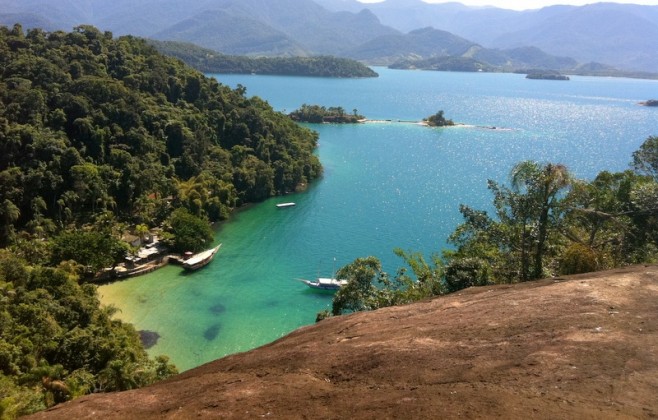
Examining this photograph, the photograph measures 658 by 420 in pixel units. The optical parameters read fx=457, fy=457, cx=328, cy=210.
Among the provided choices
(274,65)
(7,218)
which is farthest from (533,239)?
(274,65)

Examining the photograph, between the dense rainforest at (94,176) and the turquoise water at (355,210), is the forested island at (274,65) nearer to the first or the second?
the turquoise water at (355,210)

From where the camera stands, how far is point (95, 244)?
28562mm

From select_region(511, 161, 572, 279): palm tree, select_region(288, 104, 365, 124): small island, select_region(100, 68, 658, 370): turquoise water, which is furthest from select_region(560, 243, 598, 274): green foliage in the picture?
select_region(288, 104, 365, 124): small island

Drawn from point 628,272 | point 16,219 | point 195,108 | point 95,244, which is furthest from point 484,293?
point 195,108

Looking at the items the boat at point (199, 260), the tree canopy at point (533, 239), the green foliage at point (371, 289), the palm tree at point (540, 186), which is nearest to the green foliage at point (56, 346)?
the green foliage at point (371, 289)

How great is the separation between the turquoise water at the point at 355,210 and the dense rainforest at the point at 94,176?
3.44m

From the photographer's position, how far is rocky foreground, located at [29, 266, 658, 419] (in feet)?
19.0

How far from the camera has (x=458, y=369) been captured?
262 inches

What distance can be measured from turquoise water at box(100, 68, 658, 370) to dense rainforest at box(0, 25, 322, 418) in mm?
3440

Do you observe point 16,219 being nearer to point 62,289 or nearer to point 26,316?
point 62,289

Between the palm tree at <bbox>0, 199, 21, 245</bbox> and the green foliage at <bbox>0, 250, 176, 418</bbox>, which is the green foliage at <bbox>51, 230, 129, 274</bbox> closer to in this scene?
the palm tree at <bbox>0, 199, 21, 245</bbox>

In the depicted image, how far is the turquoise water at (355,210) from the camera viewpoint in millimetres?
26500

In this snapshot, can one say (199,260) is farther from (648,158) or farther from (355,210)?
(648,158)

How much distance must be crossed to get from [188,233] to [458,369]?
29.6m
